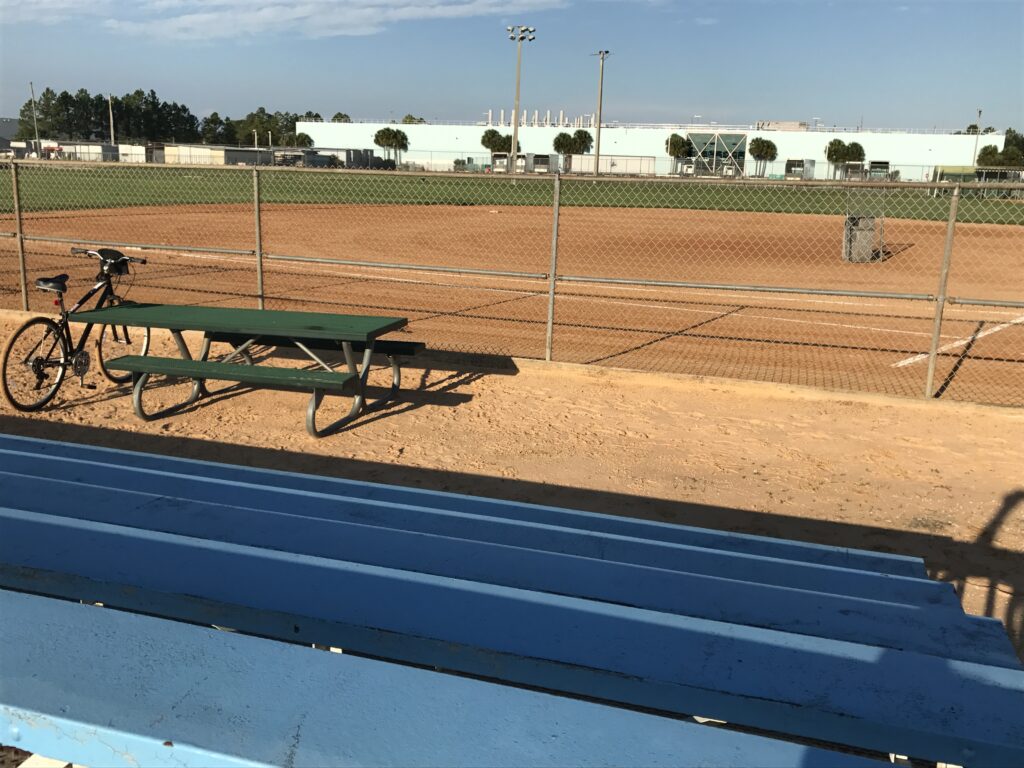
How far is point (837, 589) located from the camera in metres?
2.80

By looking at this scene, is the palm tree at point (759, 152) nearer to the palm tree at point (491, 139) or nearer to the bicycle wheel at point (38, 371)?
the palm tree at point (491, 139)

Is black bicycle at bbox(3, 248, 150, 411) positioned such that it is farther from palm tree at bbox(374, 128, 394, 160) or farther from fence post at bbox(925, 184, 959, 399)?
palm tree at bbox(374, 128, 394, 160)

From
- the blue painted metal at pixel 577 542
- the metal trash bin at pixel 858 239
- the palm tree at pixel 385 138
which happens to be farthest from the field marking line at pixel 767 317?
the palm tree at pixel 385 138

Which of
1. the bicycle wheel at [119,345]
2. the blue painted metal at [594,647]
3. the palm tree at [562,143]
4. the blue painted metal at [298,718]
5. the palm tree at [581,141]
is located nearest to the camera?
the blue painted metal at [298,718]

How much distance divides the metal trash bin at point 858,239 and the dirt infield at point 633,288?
434mm

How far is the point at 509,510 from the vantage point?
3828 mm

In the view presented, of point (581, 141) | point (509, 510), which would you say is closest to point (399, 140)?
point (581, 141)

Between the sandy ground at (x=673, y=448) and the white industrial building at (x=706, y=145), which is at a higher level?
the white industrial building at (x=706, y=145)

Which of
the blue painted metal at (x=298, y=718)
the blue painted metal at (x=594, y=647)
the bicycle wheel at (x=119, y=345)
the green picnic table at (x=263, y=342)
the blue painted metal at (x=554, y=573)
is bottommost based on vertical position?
the bicycle wheel at (x=119, y=345)

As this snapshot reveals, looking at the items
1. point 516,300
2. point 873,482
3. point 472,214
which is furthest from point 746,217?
point 873,482

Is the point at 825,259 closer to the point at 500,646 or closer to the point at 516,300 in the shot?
the point at 516,300

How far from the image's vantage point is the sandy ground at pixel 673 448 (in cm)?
589

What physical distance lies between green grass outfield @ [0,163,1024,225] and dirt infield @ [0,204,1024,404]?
4111mm

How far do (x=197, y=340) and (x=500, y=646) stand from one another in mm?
9559
